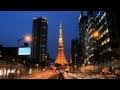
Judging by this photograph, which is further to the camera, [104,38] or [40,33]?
[104,38]

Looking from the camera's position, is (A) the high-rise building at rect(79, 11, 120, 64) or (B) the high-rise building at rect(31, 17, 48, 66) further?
(B) the high-rise building at rect(31, 17, 48, 66)

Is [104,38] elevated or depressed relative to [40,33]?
elevated

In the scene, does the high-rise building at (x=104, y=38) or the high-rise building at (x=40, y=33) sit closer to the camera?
the high-rise building at (x=104, y=38)
